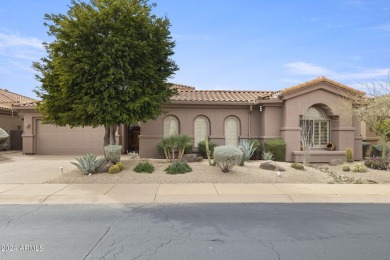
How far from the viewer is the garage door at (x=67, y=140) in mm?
20219

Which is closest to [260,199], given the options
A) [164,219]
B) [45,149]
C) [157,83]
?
[164,219]

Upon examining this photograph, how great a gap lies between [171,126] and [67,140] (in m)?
7.80

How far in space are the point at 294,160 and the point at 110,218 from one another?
1203 cm

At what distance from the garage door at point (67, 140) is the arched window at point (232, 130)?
856cm

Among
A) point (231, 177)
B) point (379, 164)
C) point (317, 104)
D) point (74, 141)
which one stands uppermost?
point (317, 104)

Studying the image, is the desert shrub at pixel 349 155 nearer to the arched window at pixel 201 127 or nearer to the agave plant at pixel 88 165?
the arched window at pixel 201 127

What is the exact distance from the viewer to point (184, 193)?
8992 millimetres

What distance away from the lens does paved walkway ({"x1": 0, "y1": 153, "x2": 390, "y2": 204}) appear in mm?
8336

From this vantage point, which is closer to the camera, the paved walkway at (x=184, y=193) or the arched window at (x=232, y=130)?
the paved walkway at (x=184, y=193)

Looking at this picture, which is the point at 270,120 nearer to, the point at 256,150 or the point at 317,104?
the point at 256,150

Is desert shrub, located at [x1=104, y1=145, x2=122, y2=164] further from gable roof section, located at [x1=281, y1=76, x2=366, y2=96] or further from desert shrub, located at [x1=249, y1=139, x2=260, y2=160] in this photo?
gable roof section, located at [x1=281, y1=76, x2=366, y2=96]

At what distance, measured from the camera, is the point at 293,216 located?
6.82m

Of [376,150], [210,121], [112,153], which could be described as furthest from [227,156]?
[376,150]

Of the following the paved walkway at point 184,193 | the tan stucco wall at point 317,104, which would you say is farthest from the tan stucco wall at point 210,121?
the paved walkway at point 184,193
